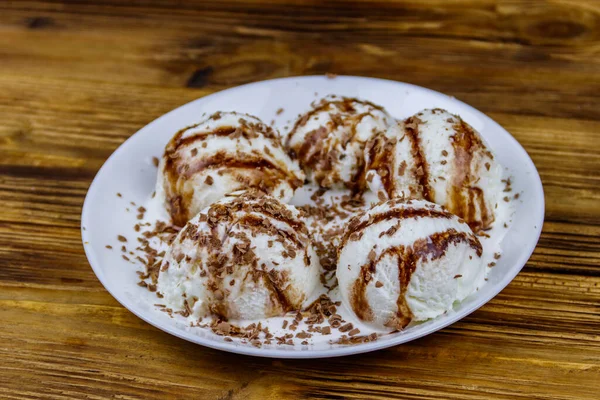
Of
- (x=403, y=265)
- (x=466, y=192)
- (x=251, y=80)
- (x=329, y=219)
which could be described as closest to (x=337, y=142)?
(x=329, y=219)

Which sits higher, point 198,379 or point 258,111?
point 258,111

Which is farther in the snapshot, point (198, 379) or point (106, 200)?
point (106, 200)

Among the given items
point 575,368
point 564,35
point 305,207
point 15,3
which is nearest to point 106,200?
point 305,207

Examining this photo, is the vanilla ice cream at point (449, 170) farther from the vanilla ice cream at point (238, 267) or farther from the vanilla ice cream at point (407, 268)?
the vanilla ice cream at point (238, 267)

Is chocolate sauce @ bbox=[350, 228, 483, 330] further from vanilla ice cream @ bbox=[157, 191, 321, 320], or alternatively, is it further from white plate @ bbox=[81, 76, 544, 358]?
vanilla ice cream @ bbox=[157, 191, 321, 320]

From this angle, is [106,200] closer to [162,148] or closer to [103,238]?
[103,238]

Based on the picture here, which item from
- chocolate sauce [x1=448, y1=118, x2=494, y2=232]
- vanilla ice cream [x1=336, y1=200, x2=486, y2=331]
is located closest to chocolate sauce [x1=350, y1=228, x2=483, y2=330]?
vanilla ice cream [x1=336, y1=200, x2=486, y2=331]

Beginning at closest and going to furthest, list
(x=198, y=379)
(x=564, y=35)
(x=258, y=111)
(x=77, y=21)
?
(x=198, y=379) → (x=258, y=111) → (x=564, y=35) → (x=77, y=21)
